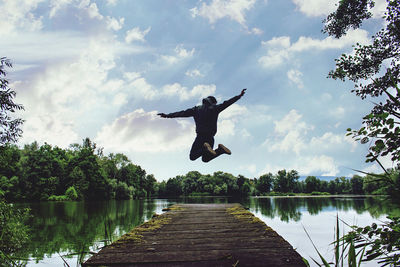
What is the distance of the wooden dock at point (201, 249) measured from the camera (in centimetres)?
294

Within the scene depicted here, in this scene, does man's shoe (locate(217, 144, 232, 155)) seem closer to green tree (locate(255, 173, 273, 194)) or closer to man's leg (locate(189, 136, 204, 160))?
man's leg (locate(189, 136, 204, 160))

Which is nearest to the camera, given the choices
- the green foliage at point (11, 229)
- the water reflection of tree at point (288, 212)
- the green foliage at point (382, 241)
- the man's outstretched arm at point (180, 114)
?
the green foliage at point (382, 241)

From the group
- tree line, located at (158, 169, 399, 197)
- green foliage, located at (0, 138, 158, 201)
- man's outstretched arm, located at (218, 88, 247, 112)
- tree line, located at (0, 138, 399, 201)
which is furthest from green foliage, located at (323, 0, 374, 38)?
tree line, located at (158, 169, 399, 197)

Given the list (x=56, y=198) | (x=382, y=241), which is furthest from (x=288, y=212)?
(x=56, y=198)

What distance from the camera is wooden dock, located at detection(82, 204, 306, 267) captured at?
9.63 ft

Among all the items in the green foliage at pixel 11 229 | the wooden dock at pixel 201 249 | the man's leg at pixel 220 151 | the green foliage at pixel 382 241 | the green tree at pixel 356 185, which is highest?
the man's leg at pixel 220 151

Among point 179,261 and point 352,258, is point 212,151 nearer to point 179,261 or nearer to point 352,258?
point 179,261

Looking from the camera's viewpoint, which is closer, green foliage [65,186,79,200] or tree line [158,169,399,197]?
green foliage [65,186,79,200]

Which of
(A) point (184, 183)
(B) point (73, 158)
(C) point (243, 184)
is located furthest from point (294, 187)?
(B) point (73, 158)

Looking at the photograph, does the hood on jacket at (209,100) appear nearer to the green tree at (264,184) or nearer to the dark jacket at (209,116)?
the dark jacket at (209,116)

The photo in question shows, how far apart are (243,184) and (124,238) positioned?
9741 cm

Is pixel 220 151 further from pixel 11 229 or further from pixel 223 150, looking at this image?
pixel 11 229

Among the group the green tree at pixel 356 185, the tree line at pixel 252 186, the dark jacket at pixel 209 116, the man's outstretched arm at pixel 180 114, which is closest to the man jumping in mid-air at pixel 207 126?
the dark jacket at pixel 209 116

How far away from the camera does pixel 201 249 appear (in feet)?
11.3
